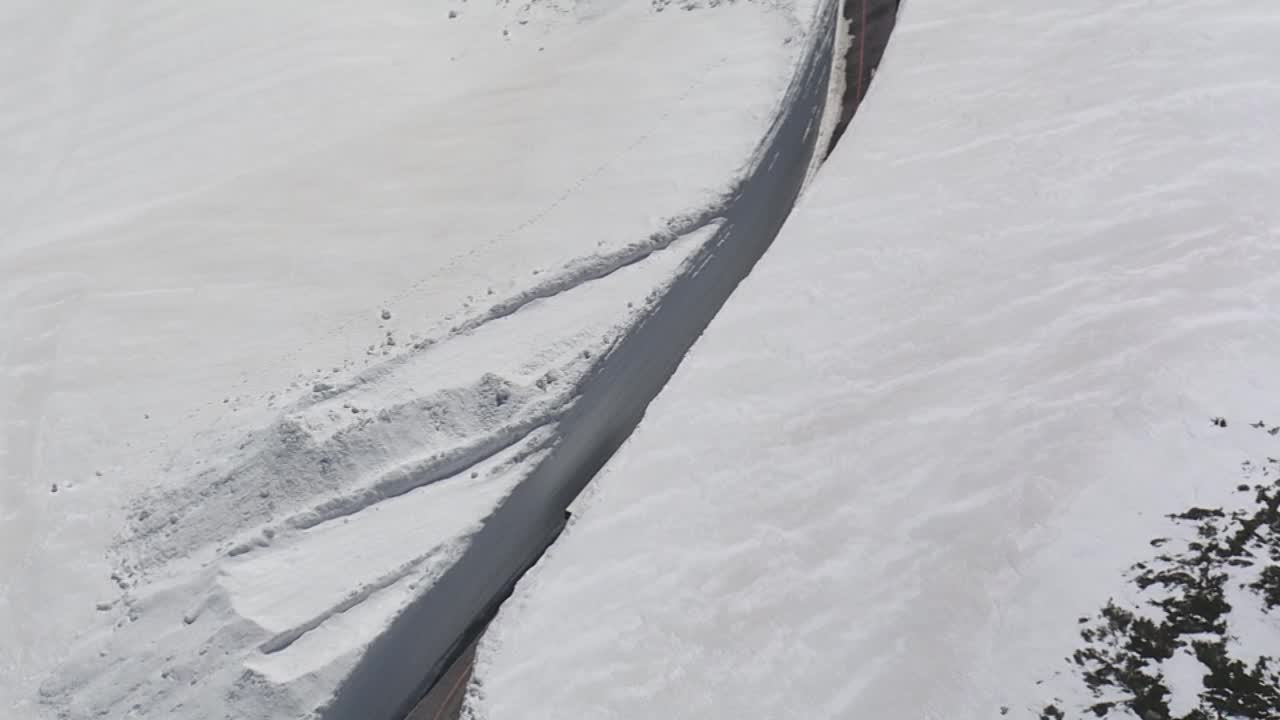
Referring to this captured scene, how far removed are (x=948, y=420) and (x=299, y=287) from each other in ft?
18.6

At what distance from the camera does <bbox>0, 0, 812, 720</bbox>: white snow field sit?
754 cm

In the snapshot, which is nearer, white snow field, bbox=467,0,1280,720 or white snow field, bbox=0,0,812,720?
white snow field, bbox=467,0,1280,720

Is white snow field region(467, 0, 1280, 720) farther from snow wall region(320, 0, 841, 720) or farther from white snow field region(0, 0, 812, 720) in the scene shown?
white snow field region(0, 0, 812, 720)

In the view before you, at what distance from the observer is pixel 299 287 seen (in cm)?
955

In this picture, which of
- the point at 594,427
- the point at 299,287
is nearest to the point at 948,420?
the point at 594,427

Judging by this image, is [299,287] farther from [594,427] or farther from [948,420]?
[948,420]

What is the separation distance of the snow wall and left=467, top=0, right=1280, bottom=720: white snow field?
65cm

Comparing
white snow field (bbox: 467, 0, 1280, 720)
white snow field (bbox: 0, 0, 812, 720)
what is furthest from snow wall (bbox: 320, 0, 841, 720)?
white snow field (bbox: 467, 0, 1280, 720)

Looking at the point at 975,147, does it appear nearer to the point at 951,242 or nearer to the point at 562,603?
the point at 951,242

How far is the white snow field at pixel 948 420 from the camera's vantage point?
21.4 feet

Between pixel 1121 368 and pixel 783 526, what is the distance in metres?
2.63

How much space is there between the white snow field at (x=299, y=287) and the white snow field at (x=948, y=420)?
118 centimetres

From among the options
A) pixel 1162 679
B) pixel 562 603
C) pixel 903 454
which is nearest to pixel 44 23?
pixel 562 603

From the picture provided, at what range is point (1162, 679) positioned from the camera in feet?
19.4
